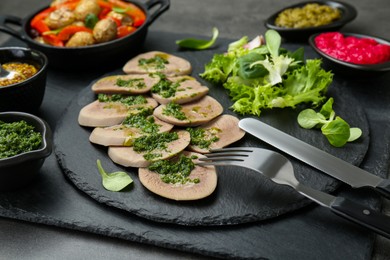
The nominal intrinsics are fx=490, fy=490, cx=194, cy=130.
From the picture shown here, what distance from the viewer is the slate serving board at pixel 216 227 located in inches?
102

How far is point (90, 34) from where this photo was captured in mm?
4387

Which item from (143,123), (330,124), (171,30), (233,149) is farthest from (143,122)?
(171,30)

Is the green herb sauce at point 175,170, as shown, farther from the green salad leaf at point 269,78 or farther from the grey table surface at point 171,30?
the green salad leaf at point 269,78

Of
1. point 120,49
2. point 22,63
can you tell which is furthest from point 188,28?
point 22,63

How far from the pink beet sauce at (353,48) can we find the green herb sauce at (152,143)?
1.77 m

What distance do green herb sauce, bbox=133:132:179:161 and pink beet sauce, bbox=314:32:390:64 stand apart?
1770 millimetres

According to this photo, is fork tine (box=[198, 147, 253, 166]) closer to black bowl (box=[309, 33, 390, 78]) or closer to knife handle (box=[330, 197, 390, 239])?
knife handle (box=[330, 197, 390, 239])

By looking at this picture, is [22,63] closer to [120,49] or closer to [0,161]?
[120,49]

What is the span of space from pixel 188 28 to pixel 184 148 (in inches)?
106

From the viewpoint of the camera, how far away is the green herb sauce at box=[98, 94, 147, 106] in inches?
146

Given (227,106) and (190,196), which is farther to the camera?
(227,106)

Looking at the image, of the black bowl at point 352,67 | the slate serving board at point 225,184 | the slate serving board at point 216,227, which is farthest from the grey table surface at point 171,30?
the black bowl at point 352,67

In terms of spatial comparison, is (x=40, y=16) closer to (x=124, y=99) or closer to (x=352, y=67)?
(x=124, y=99)

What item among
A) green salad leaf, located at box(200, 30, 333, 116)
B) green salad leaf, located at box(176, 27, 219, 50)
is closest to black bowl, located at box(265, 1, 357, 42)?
green salad leaf, located at box(176, 27, 219, 50)
